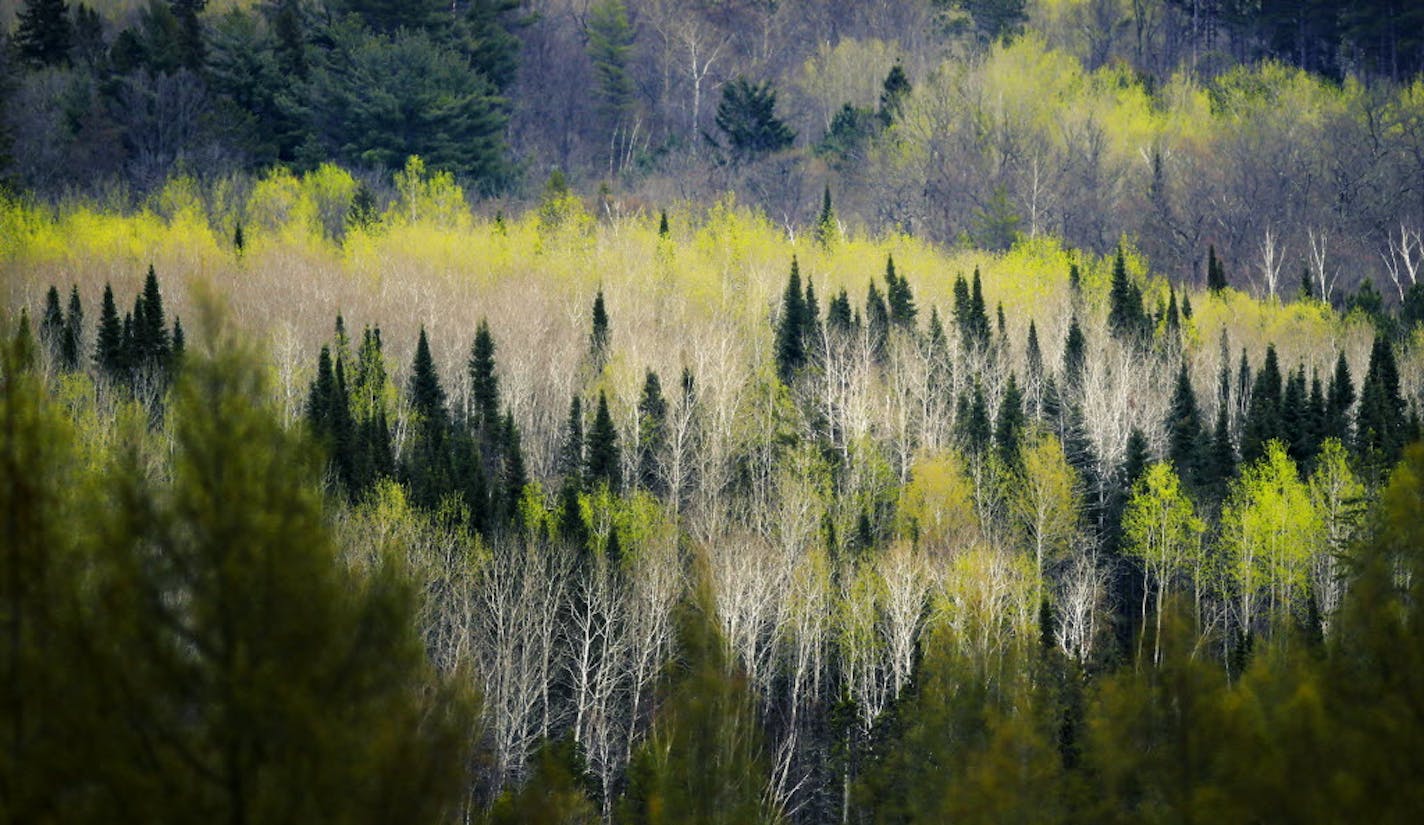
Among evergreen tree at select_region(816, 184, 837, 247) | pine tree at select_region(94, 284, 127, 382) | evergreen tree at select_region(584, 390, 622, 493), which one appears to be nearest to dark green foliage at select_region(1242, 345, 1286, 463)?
evergreen tree at select_region(584, 390, 622, 493)

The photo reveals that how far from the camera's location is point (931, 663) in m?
48.0

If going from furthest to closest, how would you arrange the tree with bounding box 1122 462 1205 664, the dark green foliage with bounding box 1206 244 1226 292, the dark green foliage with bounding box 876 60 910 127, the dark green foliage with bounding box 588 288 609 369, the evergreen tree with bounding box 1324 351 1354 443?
the dark green foliage with bounding box 876 60 910 127 < the dark green foliage with bounding box 1206 244 1226 292 < the dark green foliage with bounding box 588 288 609 369 < the evergreen tree with bounding box 1324 351 1354 443 < the tree with bounding box 1122 462 1205 664

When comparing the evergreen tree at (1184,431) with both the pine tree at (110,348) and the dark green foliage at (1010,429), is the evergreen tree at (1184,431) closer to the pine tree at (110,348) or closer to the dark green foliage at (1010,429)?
the dark green foliage at (1010,429)

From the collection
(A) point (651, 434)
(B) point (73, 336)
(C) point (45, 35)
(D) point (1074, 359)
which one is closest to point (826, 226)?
(D) point (1074, 359)

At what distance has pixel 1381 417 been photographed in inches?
2435

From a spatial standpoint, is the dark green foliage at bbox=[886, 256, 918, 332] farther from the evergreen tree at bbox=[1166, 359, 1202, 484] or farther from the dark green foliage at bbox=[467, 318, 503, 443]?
the dark green foliage at bbox=[467, 318, 503, 443]

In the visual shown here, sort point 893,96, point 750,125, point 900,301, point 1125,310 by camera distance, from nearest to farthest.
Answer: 1. point 900,301
2. point 1125,310
3. point 750,125
4. point 893,96

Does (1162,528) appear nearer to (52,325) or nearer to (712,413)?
(712,413)

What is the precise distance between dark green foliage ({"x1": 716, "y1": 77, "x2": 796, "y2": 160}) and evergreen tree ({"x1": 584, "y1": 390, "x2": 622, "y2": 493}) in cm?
4767

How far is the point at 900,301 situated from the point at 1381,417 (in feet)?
71.4

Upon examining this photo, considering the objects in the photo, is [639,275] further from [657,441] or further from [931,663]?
[931,663]

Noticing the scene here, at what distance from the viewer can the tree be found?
57312mm

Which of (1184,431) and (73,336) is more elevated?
(73,336)

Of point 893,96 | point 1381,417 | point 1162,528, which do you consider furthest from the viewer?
point 893,96
